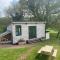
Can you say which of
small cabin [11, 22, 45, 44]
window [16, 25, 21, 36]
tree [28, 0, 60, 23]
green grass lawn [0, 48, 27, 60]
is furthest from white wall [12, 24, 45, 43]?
green grass lawn [0, 48, 27, 60]

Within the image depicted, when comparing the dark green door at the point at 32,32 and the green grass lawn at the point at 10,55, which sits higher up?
the dark green door at the point at 32,32

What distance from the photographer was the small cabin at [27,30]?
20.5 meters

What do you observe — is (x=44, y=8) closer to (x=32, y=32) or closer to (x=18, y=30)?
(x=32, y=32)

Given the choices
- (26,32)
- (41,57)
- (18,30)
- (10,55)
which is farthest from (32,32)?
(41,57)

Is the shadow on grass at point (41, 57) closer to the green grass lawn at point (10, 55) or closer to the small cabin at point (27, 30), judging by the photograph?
the green grass lawn at point (10, 55)

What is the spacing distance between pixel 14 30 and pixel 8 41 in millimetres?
1584

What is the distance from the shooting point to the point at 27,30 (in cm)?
2130

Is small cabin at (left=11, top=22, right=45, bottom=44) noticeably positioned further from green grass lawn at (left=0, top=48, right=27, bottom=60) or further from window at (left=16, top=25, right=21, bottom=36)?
green grass lawn at (left=0, top=48, right=27, bottom=60)

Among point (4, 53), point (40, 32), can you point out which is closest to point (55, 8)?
point (40, 32)

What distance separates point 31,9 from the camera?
1102 inches

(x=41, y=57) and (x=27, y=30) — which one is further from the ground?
(x=27, y=30)

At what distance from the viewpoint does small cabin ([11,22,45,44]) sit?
20.5m

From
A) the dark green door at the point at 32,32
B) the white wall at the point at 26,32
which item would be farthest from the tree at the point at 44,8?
the dark green door at the point at 32,32

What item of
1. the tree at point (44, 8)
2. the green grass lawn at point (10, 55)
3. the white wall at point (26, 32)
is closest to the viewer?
the green grass lawn at point (10, 55)
